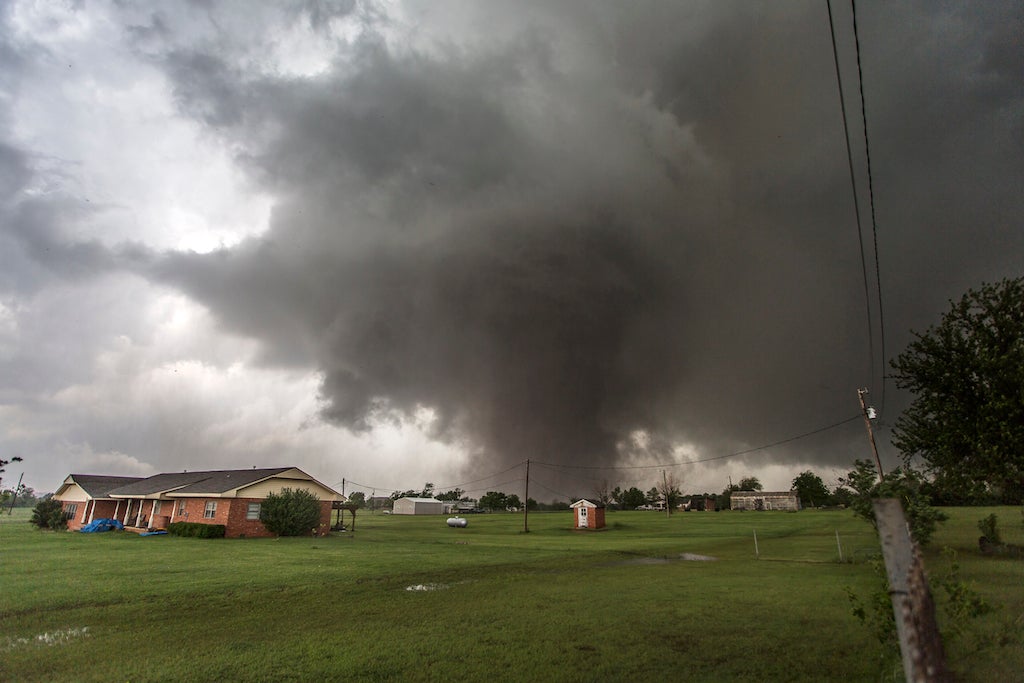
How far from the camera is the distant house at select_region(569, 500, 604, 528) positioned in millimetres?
62469

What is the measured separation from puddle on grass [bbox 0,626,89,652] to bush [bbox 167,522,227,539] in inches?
1279

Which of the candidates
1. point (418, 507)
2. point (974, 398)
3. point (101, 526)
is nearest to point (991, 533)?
point (974, 398)

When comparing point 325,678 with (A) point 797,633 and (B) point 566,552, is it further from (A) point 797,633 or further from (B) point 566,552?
(B) point 566,552

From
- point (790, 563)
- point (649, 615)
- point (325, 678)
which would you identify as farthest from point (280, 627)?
point (790, 563)

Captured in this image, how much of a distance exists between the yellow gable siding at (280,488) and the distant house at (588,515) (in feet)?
99.1

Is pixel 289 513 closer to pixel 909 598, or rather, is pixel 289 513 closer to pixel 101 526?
pixel 101 526

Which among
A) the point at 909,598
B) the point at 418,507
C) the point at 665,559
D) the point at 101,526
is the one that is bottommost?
the point at 665,559

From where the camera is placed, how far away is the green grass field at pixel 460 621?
9.61m

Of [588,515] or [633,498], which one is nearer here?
[588,515]

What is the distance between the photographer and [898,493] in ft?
66.7

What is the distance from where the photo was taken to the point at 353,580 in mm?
20109

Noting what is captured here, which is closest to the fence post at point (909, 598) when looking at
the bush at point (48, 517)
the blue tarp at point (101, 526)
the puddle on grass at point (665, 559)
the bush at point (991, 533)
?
the puddle on grass at point (665, 559)

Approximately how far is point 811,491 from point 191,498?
14183cm

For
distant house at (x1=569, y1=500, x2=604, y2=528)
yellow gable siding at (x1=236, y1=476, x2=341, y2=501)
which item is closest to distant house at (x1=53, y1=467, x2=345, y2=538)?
yellow gable siding at (x1=236, y1=476, x2=341, y2=501)
